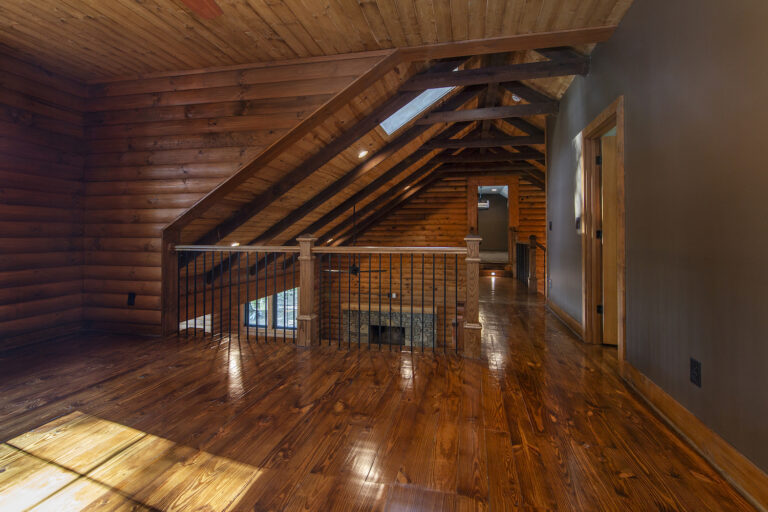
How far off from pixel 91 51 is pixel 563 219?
17.1 feet

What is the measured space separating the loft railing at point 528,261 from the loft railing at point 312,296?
4.48 feet

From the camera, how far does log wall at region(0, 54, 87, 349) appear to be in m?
3.12

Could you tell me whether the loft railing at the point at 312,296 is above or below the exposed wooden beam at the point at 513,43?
below

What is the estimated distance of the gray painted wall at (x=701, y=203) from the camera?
4.59ft

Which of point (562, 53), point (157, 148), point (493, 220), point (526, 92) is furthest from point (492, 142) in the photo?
→ point (493, 220)

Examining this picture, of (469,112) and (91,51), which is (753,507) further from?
(91,51)

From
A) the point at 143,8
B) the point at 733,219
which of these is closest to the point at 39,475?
the point at 143,8

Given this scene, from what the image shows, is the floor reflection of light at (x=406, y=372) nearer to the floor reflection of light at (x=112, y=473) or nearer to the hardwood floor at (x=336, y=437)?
the hardwood floor at (x=336, y=437)

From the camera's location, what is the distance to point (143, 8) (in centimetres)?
246

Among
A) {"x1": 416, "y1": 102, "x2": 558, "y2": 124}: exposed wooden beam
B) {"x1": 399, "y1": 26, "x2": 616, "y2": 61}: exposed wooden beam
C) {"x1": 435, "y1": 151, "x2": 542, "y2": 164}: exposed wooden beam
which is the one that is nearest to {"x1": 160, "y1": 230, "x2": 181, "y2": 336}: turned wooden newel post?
{"x1": 399, "y1": 26, "x2": 616, "y2": 61}: exposed wooden beam

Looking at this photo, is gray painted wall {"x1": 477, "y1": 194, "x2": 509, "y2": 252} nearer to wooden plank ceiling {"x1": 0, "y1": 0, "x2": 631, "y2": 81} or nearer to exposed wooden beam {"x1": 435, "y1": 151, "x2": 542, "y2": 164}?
exposed wooden beam {"x1": 435, "y1": 151, "x2": 542, "y2": 164}

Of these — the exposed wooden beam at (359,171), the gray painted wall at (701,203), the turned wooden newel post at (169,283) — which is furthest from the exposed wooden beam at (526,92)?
the turned wooden newel post at (169,283)

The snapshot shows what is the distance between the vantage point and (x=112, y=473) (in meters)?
1.52

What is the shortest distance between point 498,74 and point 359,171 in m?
2.41
